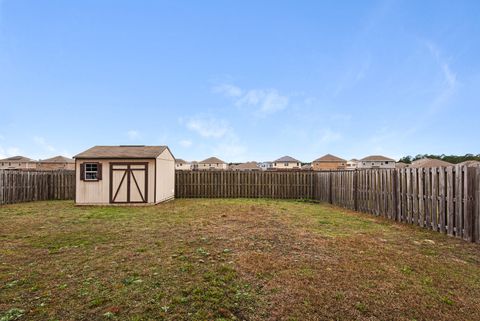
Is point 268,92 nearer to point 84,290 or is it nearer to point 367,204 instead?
point 367,204

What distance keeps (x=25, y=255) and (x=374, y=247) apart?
732 cm

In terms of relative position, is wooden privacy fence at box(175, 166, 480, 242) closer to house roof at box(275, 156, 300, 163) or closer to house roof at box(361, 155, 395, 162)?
house roof at box(361, 155, 395, 162)

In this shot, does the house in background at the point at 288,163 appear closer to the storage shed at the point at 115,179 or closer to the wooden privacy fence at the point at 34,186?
the wooden privacy fence at the point at 34,186

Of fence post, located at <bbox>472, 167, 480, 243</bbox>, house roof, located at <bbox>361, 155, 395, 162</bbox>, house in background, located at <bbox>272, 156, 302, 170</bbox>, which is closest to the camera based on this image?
fence post, located at <bbox>472, 167, 480, 243</bbox>

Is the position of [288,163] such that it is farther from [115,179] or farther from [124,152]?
[115,179]

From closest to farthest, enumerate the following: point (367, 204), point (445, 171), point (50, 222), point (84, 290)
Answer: point (84, 290) → point (445, 171) → point (50, 222) → point (367, 204)

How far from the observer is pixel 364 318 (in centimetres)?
264

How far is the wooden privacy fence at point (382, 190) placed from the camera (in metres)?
6.27

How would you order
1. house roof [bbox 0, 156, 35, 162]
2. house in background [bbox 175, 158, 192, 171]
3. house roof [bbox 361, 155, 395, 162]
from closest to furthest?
1. house roof [bbox 0, 156, 35, 162]
2. house roof [bbox 361, 155, 395, 162]
3. house in background [bbox 175, 158, 192, 171]

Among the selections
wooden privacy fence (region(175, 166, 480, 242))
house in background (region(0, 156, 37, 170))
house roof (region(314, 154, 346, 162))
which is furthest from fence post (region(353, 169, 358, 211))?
house in background (region(0, 156, 37, 170))

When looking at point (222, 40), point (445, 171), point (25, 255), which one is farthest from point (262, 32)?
point (25, 255)

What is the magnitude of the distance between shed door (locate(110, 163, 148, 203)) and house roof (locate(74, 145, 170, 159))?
0.50 m

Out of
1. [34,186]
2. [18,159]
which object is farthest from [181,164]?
[34,186]

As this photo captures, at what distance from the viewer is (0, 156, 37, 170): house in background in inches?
2276
